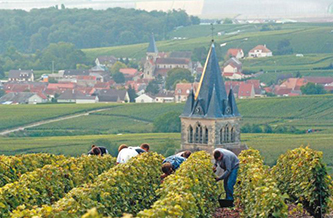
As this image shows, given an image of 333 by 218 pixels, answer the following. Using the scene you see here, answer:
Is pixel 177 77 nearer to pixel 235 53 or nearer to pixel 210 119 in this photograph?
pixel 235 53

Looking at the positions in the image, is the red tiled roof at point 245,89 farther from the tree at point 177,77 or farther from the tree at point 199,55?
the tree at point 199,55

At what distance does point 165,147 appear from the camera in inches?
3059

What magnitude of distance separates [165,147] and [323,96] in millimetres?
36247

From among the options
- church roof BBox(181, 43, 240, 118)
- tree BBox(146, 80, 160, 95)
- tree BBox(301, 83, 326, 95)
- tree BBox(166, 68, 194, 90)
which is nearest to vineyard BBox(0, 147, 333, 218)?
church roof BBox(181, 43, 240, 118)

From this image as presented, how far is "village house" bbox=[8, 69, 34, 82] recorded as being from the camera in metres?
174

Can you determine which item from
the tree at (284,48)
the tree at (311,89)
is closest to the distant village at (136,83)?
the tree at (311,89)

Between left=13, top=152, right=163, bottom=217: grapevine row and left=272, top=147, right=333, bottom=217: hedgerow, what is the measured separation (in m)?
3.43

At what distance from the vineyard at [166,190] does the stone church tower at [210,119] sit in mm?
29375

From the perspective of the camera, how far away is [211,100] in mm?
59875

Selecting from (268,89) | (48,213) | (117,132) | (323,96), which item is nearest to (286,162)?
(48,213)

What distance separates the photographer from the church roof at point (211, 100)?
59.7 metres

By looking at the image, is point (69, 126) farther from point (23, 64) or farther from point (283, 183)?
point (23, 64)

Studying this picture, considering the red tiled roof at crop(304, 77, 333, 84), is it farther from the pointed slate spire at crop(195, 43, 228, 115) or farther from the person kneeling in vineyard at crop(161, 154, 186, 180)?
the person kneeling in vineyard at crop(161, 154, 186, 180)

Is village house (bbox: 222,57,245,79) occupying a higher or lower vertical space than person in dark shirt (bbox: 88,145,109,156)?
lower
